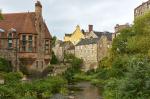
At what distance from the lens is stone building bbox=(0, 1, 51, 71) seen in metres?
65.1

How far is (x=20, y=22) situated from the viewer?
67.4 metres

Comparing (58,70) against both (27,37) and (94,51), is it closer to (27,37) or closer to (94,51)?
(27,37)

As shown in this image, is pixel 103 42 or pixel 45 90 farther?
pixel 103 42

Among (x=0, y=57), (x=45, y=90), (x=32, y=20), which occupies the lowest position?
(x=45, y=90)

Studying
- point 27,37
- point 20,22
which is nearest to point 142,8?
point 20,22

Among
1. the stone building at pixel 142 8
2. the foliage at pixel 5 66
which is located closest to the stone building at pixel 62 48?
the stone building at pixel 142 8

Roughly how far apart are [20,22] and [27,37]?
9.86 feet

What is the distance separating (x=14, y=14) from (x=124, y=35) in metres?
24.2

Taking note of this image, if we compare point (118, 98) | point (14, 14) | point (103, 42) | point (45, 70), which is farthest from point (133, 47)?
point (103, 42)

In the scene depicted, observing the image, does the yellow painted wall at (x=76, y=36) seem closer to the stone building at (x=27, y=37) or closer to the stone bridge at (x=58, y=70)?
the stone bridge at (x=58, y=70)

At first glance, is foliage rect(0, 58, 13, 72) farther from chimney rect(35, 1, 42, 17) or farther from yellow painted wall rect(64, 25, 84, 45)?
yellow painted wall rect(64, 25, 84, 45)

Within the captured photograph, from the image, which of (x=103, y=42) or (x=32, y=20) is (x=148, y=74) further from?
(x=103, y=42)

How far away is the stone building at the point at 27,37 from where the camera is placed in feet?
214

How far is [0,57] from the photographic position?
58.5 m
